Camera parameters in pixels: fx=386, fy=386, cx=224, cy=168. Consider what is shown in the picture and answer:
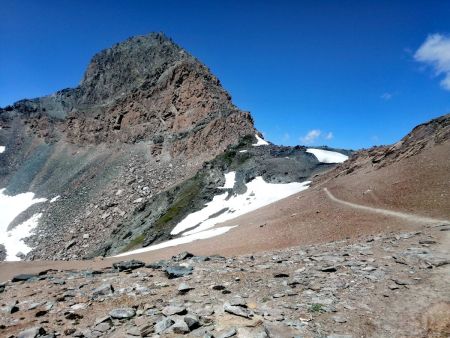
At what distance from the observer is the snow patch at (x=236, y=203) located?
2163 inches

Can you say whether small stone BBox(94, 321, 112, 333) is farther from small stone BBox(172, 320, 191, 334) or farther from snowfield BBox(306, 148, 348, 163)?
snowfield BBox(306, 148, 348, 163)

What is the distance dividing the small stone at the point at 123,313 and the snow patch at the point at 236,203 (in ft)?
125

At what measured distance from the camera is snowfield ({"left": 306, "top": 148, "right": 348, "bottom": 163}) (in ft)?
278

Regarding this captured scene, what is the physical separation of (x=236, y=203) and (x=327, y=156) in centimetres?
3508

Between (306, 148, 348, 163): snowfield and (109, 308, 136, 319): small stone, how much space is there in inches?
2910

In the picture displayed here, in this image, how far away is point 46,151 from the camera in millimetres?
125750

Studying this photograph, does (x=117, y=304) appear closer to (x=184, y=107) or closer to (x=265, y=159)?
(x=265, y=159)

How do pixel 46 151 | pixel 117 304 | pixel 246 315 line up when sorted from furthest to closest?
pixel 46 151
pixel 117 304
pixel 246 315

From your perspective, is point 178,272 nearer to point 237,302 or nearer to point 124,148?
point 237,302

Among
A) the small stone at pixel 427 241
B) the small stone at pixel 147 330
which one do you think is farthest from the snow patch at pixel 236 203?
the small stone at pixel 147 330

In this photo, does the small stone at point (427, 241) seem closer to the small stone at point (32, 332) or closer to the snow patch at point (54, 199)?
the small stone at point (32, 332)

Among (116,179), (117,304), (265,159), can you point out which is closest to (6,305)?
(117,304)

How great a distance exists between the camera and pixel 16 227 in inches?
3659

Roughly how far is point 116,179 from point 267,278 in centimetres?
8318
